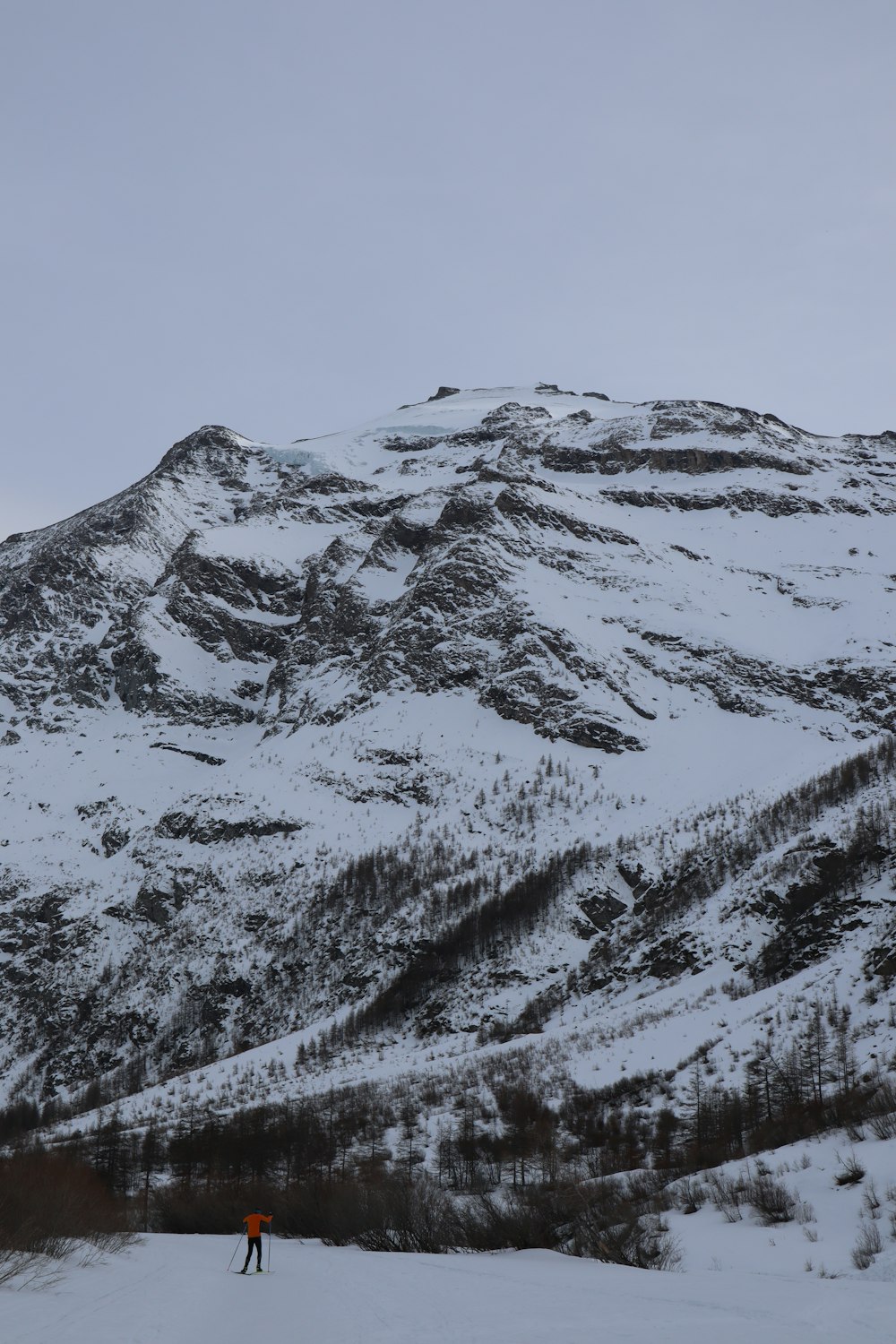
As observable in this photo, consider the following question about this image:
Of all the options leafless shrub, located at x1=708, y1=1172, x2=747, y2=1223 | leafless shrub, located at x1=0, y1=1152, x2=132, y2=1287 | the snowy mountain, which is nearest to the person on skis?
leafless shrub, located at x1=0, y1=1152, x2=132, y2=1287

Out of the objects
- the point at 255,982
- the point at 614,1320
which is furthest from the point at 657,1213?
the point at 255,982

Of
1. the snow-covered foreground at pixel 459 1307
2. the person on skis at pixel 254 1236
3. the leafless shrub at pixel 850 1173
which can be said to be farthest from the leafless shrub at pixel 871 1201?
the person on skis at pixel 254 1236

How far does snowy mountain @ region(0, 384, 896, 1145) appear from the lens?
194ft

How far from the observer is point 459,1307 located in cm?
1320

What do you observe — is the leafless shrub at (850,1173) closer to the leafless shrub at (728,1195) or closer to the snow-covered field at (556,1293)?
the snow-covered field at (556,1293)

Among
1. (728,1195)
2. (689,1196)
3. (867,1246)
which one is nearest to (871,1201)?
(867,1246)

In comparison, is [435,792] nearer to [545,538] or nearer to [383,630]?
[383,630]

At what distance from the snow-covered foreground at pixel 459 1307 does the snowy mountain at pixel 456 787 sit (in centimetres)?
1860

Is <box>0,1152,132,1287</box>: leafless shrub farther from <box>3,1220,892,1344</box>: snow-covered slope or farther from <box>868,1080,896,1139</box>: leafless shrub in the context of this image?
<box>868,1080,896,1139</box>: leafless shrub

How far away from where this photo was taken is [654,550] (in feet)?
470

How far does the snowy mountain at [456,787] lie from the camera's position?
5928 cm

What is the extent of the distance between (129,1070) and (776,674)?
82801 mm

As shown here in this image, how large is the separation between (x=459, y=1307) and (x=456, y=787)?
264ft

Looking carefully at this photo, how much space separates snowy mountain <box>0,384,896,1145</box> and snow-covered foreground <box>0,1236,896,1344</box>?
1860 centimetres
